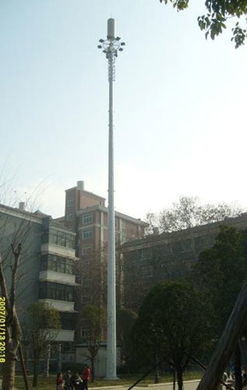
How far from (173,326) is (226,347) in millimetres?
Answer: 7488

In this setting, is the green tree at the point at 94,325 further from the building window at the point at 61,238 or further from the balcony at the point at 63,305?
the building window at the point at 61,238

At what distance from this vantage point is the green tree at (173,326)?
14.1m

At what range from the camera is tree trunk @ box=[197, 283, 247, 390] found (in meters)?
6.72

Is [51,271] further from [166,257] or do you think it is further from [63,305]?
[166,257]

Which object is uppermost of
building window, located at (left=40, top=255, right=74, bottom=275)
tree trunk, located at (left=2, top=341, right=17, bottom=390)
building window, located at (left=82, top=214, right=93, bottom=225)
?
building window, located at (left=82, top=214, right=93, bottom=225)

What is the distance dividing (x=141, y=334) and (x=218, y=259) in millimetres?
12200

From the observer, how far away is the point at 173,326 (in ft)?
46.4

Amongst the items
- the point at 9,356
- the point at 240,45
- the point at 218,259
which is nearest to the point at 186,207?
the point at 218,259

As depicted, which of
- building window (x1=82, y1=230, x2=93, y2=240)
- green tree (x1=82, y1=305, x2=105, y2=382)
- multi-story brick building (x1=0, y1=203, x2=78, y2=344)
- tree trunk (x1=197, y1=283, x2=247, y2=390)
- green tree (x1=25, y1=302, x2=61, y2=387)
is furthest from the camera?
building window (x1=82, y1=230, x2=93, y2=240)

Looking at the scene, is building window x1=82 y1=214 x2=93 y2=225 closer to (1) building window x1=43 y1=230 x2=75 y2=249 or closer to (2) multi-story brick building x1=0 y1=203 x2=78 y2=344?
(1) building window x1=43 y1=230 x2=75 y2=249

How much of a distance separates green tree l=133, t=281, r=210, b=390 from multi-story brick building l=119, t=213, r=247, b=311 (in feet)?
100

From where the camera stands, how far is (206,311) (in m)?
14.9
